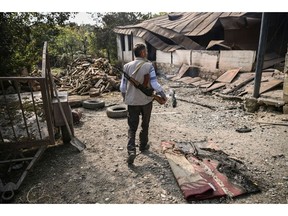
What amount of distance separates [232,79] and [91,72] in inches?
296

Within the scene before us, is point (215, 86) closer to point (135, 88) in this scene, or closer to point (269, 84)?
point (269, 84)

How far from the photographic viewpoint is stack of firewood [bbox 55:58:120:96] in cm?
1145

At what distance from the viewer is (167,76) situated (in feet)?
47.2

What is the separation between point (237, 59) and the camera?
10344 mm

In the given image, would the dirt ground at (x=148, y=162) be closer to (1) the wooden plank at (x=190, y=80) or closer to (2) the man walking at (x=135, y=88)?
(2) the man walking at (x=135, y=88)

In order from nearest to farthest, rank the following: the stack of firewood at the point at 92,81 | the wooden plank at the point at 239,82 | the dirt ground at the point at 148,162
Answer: the dirt ground at the point at 148,162, the wooden plank at the point at 239,82, the stack of firewood at the point at 92,81

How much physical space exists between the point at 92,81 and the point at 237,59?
24.1 ft

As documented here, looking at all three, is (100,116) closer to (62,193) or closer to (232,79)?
(62,193)

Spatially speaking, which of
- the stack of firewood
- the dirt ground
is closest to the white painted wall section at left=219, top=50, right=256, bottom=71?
the dirt ground

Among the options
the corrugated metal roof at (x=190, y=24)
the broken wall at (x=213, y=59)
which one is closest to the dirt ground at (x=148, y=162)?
the broken wall at (x=213, y=59)

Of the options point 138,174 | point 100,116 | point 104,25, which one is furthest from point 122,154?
point 104,25

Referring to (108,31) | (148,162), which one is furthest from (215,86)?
(108,31)

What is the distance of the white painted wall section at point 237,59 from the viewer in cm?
980

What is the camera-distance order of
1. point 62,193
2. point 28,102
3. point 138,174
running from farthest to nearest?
point 28,102 < point 138,174 < point 62,193
